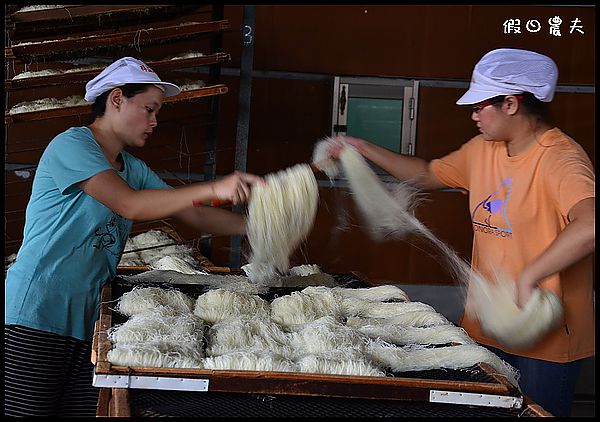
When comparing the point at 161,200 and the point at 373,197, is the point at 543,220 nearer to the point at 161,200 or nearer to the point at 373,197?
the point at 373,197

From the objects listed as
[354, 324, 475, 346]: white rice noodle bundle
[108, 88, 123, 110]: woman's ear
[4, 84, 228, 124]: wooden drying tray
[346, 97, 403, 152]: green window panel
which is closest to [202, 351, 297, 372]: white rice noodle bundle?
[354, 324, 475, 346]: white rice noodle bundle

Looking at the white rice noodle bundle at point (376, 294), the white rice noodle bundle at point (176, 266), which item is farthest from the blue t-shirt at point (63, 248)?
the white rice noodle bundle at point (376, 294)

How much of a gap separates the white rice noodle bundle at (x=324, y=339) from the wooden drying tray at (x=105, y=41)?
2387 millimetres

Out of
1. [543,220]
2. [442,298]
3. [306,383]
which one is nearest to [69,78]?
[543,220]

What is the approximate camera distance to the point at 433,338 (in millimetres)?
2930

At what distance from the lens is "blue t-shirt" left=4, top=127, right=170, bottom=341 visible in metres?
3.20

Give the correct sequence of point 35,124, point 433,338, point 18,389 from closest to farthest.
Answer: point 433,338 < point 18,389 < point 35,124

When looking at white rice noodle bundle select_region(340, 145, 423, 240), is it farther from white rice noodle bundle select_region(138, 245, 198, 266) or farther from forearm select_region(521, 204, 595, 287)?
white rice noodle bundle select_region(138, 245, 198, 266)

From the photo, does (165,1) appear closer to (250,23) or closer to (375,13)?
(250,23)

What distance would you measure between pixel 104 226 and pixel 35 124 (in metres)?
3.36

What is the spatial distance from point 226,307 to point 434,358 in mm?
820

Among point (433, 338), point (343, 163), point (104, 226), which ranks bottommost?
point (433, 338)

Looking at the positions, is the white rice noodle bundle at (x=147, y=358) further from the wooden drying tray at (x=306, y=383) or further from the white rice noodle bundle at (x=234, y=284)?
the white rice noodle bundle at (x=234, y=284)

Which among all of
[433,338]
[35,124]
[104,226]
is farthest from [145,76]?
[35,124]
